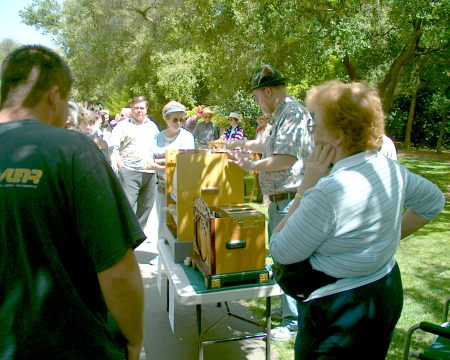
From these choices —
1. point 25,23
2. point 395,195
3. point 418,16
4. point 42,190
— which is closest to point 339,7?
point 418,16

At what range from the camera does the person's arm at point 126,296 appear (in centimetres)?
138

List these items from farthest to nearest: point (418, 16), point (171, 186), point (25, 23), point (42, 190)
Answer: point (25, 23) → point (418, 16) → point (171, 186) → point (42, 190)

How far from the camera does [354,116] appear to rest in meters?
1.75

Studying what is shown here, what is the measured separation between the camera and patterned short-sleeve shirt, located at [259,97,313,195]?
3.16 m

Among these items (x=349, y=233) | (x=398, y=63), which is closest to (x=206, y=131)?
(x=398, y=63)

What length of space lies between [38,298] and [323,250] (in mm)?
1012

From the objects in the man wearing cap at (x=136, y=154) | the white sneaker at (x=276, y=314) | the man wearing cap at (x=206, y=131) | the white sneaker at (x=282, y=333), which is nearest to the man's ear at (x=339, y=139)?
the white sneaker at (x=282, y=333)

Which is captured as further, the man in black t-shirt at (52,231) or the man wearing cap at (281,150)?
the man wearing cap at (281,150)

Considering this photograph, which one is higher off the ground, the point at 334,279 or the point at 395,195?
the point at 395,195

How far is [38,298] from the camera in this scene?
1.32 metres

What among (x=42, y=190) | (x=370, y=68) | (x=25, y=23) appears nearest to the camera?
(x=42, y=190)

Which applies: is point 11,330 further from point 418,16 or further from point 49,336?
point 418,16

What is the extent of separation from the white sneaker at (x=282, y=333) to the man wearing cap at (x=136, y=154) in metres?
2.68

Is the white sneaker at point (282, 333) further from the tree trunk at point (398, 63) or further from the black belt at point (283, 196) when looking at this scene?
the tree trunk at point (398, 63)
